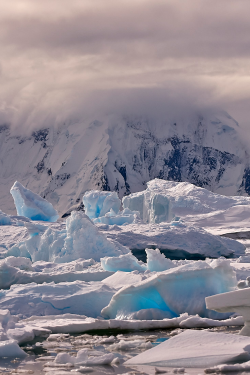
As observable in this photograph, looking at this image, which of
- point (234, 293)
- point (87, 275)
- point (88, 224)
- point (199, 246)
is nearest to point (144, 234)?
point (199, 246)

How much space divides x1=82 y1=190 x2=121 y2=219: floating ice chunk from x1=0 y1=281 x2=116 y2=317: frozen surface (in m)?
28.2

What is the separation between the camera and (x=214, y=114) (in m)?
137

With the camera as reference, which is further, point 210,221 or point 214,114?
point 214,114

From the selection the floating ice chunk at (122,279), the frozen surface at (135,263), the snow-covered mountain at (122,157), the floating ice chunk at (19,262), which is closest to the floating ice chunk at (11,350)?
the floating ice chunk at (122,279)

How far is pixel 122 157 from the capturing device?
123 meters

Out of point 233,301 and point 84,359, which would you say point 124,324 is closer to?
point 84,359

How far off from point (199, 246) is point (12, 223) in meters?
11.0

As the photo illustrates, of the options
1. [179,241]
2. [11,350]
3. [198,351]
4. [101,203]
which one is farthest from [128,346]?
[101,203]

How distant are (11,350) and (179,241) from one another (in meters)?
20.0

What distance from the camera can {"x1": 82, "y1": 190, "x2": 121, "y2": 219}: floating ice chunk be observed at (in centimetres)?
4075

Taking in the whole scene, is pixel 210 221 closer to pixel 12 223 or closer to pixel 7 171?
pixel 12 223

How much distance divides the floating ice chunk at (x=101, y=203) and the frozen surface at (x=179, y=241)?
11.5m

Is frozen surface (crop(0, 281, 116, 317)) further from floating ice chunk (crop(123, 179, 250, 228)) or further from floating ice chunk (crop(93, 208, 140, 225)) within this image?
floating ice chunk (crop(123, 179, 250, 228))

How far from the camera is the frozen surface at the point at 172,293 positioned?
11469mm
